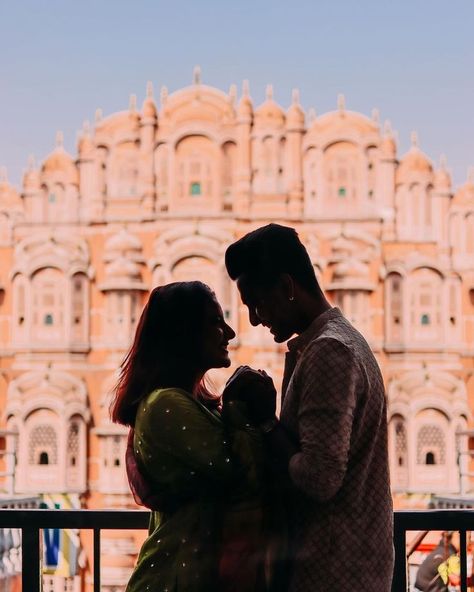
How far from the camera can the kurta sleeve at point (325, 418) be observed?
0.75 metres

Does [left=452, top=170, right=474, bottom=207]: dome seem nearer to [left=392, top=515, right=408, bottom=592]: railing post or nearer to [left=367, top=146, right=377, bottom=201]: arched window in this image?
[left=367, top=146, right=377, bottom=201]: arched window

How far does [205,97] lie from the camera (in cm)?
1050

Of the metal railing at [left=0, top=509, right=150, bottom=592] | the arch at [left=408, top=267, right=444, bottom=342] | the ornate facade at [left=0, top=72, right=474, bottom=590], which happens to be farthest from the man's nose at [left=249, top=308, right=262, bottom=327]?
the arch at [left=408, top=267, right=444, bottom=342]

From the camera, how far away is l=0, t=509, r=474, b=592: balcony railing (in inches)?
42.1

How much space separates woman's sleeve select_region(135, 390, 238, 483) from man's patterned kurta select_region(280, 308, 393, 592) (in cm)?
6

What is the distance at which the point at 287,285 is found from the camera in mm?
821

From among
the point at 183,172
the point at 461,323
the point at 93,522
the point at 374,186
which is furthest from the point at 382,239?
the point at 93,522

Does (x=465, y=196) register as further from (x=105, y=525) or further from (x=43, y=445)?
(x=105, y=525)

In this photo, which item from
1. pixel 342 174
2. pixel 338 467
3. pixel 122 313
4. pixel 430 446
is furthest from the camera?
pixel 342 174

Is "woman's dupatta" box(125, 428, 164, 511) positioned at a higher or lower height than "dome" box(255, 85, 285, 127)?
lower

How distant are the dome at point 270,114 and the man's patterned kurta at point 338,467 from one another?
989cm

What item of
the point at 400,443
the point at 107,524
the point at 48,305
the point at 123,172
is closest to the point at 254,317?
the point at 107,524

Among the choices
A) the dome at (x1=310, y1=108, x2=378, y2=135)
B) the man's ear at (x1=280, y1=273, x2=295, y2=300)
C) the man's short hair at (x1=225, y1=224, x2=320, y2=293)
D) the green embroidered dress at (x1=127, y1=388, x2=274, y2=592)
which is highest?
the dome at (x1=310, y1=108, x2=378, y2=135)

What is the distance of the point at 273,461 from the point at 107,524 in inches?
14.4
